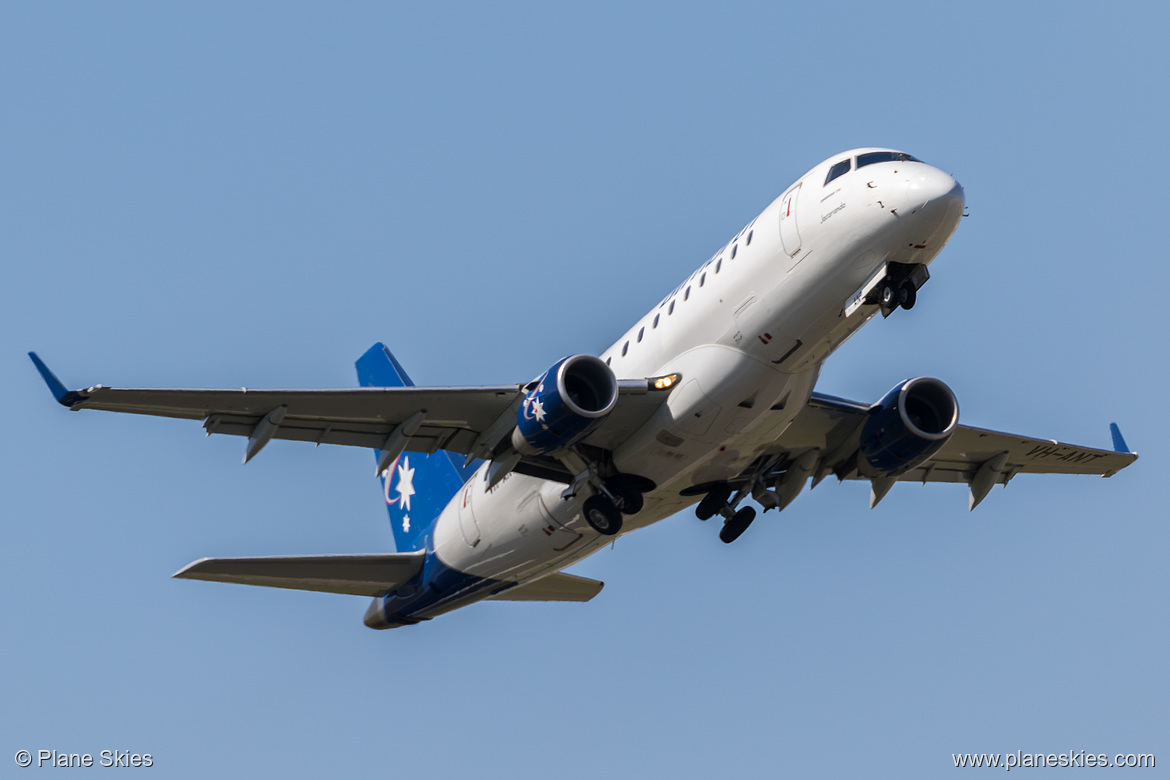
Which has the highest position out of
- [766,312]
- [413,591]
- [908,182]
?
[908,182]

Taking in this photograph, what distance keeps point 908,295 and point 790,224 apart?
7.87 feet

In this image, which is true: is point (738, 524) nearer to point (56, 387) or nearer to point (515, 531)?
point (515, 531)

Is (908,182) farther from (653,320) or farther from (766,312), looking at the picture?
(653,320)

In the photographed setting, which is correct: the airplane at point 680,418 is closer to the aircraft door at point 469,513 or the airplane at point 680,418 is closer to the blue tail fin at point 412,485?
the aircraft door at point 469,513

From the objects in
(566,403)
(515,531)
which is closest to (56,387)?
(566,403)

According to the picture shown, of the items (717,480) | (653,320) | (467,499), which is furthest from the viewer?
(467,499)

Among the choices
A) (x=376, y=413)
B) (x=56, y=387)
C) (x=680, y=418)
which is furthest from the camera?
(x=376, y=413)

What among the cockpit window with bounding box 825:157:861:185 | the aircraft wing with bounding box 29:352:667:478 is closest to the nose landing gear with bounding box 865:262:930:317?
the cockpit window with bounding box 825:157:861:185

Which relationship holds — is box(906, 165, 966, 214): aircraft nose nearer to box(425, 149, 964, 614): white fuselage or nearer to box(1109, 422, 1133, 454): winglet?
box(425, 149, 964, 614): white fuselage

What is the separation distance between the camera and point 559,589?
35.4 m

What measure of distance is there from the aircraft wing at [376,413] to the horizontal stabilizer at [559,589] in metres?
7.28

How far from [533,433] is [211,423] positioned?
598cm

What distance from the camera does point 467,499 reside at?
3128 cm

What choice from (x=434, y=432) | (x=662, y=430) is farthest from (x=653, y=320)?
(x=434, y=432)
